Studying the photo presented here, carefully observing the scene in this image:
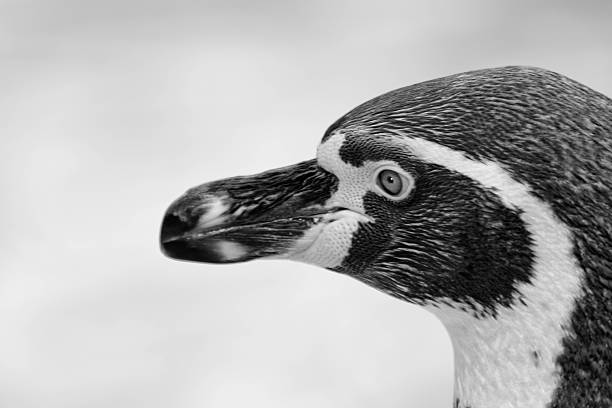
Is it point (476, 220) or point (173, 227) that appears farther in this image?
point (173, 227)

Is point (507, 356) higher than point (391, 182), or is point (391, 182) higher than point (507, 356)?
point (391, 182)

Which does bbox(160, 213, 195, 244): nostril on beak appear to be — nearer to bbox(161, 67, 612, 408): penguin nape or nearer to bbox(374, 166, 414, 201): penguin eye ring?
bbox(161, 67, 612, 408): penguin nape

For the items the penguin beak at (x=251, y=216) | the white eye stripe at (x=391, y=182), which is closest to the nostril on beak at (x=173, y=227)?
the penguin beak at (x=251, y=216)

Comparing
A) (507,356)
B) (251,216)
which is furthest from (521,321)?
(251,216)

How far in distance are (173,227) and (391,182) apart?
176 millimetres

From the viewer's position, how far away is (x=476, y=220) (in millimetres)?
788

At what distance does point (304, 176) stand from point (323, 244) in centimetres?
6

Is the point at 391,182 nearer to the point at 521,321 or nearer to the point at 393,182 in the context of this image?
the point at 393,182

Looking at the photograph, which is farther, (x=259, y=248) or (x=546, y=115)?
(x=259, y=248)

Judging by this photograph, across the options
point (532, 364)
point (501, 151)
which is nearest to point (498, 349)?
point (532, 364)

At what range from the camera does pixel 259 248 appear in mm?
878

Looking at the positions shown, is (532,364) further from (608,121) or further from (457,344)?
(608,121)

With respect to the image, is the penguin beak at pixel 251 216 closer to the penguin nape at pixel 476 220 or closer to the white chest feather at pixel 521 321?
the penguin nape at pixel 476 220

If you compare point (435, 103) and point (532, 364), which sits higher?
point (435, 103)
